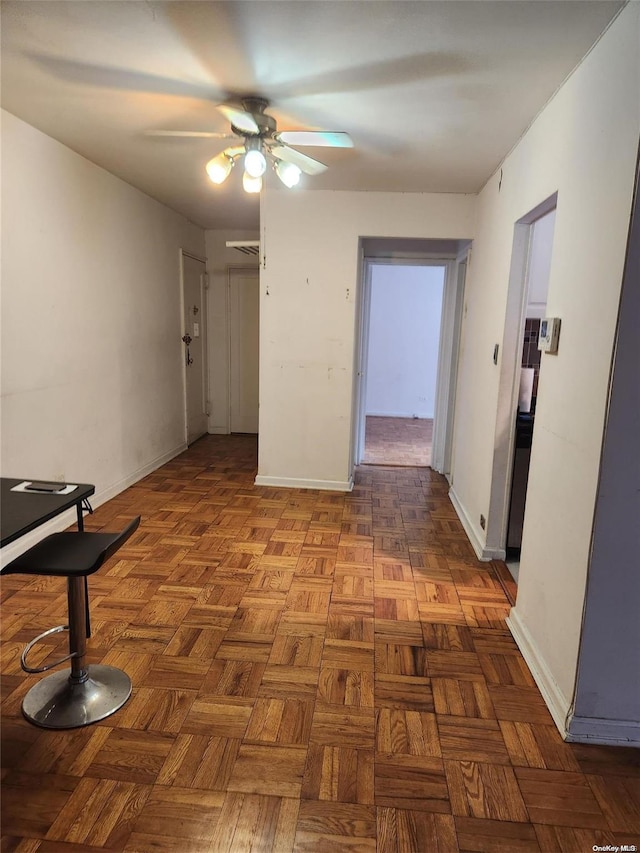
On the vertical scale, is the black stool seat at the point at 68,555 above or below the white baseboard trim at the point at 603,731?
above

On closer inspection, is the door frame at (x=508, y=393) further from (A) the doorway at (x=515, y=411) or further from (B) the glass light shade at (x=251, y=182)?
(B) the glass light shade at (x=251, y=182)

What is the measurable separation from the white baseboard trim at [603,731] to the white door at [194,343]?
4.39 metres

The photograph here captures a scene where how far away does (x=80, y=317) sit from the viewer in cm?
329

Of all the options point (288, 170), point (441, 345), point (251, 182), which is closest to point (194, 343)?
point (441, 345)

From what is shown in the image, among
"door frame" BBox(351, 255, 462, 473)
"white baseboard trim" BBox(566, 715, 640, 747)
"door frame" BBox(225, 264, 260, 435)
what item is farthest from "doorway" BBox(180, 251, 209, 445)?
"white baseboard trim" BBox(566, 715, 640, 747)

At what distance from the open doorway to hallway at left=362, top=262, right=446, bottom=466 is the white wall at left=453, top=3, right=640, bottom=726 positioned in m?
4.67

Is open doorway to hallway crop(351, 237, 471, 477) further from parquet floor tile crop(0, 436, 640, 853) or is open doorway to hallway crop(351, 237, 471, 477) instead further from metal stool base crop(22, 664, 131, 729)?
metal stool base crop(22, 664, 131, 729)

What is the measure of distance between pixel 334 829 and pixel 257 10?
244 centimetres

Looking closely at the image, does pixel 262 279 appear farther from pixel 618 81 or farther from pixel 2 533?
pixel 2 533

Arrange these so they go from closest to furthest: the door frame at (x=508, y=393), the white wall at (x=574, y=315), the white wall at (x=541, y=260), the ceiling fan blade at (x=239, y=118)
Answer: the white wall at (x=574, y=315) → the ceiling fan blade at (x=239, y=118) → the door frame at (x=508, y=393) → the white wall at (x=541, y=260)

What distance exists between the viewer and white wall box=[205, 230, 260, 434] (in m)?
5.67

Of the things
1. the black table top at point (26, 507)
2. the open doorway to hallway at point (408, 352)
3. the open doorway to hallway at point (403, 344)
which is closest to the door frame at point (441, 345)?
the open doorway to hallway at point (408, 352)

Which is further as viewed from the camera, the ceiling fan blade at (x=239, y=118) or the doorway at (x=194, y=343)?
the doorway at (x=194, y=343)

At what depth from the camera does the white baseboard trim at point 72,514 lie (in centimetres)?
272
